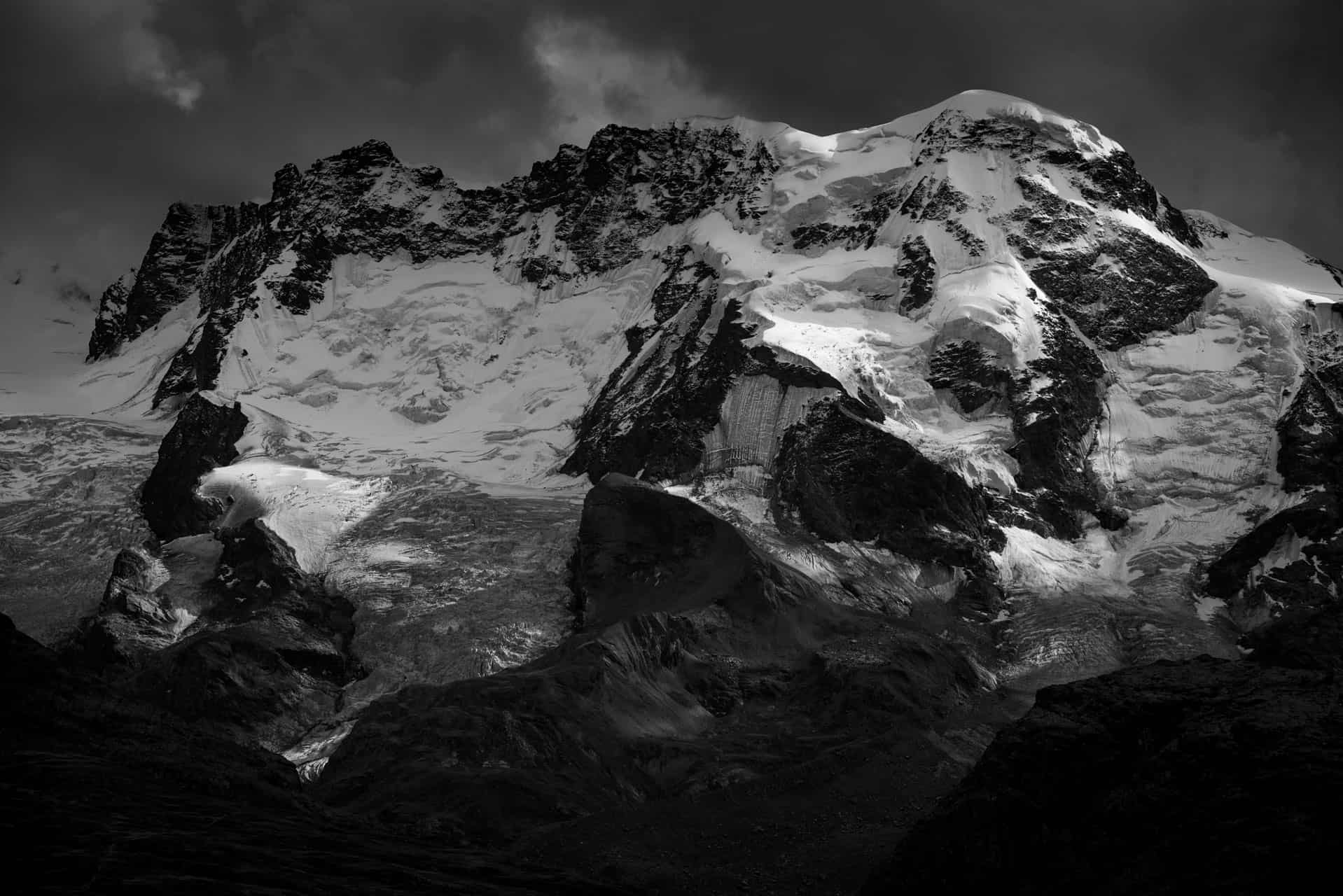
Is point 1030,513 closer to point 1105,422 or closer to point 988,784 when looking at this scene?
point 1105,422

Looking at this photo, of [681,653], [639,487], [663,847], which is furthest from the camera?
[639,487]

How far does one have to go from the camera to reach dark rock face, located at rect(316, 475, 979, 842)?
342 ft

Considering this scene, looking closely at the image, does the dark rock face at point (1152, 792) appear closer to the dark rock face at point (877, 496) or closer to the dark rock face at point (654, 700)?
the dark rock face at point (654, 700)

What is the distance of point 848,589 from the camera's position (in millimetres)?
158625

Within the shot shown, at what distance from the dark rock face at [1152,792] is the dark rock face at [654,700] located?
40.8 m

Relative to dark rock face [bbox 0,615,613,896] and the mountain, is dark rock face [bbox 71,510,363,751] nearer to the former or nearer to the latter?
the mountain

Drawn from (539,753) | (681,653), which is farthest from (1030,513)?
(539,753)

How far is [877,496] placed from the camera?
17275 centimetres

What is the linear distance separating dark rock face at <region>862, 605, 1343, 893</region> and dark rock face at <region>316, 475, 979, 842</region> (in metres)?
40.8

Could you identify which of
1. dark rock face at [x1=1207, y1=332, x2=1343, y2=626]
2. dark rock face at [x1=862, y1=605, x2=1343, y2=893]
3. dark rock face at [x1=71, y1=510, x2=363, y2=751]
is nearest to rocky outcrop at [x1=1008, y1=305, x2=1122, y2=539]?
dark rock face at [x1=1207, y1=332, x2=1343, y2=626]

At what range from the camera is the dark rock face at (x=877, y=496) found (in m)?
168

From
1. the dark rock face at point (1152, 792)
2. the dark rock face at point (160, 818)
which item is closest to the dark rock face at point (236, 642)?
the dark rock face at point (160, 818)

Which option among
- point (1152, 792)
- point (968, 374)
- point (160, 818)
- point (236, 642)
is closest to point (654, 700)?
point (236, 642)

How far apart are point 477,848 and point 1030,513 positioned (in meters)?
123
